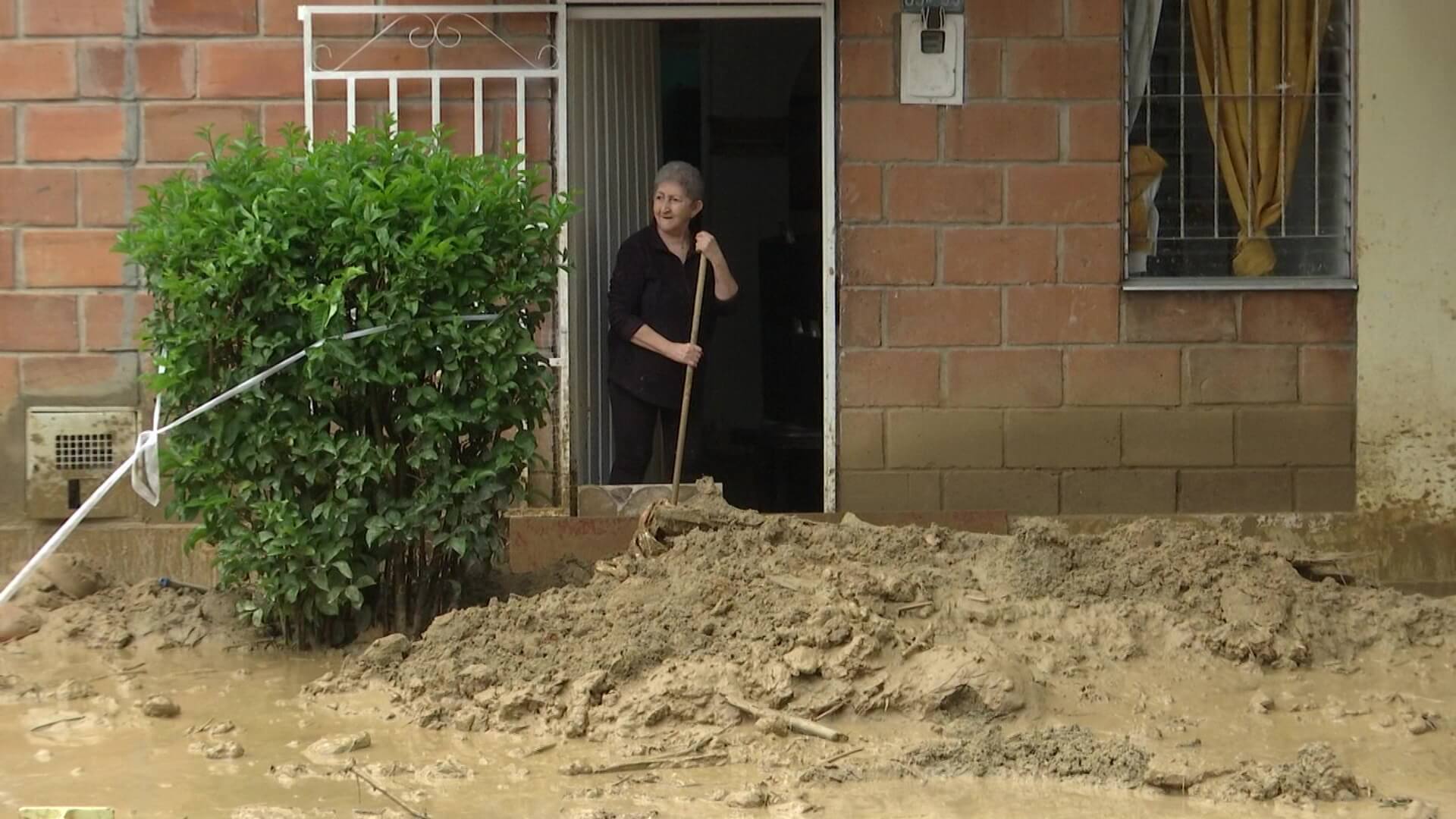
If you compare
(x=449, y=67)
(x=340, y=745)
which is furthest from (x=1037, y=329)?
(x=340, y=745)

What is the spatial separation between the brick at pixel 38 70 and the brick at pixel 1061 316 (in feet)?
14.0

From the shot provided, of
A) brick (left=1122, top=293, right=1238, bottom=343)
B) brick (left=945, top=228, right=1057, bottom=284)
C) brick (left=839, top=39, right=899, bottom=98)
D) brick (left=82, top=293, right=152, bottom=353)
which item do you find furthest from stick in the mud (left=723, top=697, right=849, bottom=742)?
brick (left=82, top=293, right=152, bottom=353)

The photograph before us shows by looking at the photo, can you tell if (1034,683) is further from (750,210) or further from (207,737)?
(750,210)

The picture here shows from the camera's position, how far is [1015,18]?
296 inches

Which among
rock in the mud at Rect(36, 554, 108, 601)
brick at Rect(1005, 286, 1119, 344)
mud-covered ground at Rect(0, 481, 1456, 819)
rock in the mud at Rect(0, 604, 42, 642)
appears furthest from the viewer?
brick at Rect(1005, 286, 1119, 344)

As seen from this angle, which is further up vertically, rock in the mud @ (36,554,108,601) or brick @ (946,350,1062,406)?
brick @ (946,350,1062,406)

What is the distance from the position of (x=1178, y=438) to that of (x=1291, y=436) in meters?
0.51

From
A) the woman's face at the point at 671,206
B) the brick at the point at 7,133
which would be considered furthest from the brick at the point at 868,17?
the brick at the point at 7,133

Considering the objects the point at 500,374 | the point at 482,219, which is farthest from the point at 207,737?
the point at 482,219

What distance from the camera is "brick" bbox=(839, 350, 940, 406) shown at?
7602mm

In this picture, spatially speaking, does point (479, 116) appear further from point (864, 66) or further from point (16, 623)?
point (16, 623)

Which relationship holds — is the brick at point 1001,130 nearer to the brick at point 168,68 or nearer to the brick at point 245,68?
the brick at point 245,68

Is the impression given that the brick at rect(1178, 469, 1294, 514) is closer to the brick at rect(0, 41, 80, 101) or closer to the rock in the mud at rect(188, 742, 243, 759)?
the rock in the mud at rect(188, 742, 243, 759)

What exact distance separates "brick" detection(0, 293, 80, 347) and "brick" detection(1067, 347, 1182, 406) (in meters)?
4.44
